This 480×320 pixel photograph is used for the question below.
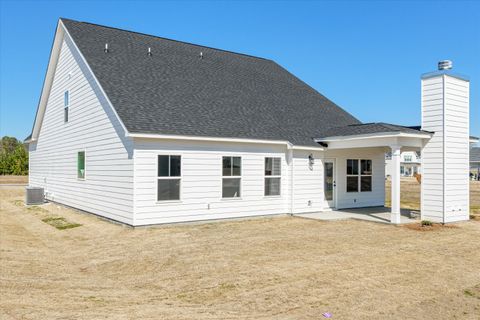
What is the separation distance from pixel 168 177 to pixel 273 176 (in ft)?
14.5

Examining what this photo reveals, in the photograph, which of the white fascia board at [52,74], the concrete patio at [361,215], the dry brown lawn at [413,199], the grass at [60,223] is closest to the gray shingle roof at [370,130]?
the concrete patio at [361,215]

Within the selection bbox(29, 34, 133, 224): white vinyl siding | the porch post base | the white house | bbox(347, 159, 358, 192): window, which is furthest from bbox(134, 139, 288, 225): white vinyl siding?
the porch post base

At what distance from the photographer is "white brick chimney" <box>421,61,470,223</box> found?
14.1 m

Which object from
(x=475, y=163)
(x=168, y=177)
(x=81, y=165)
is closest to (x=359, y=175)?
(x=168, y=177)

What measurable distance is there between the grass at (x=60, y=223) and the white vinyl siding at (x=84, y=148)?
3.50 ft

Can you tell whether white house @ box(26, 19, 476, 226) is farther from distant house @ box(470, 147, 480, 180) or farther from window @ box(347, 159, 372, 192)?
distant house @ box(470, 147, 480, 180)

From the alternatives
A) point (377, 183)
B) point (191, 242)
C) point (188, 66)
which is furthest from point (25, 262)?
point (377, 183)

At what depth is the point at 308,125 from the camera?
17703mm

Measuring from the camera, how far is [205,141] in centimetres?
1356

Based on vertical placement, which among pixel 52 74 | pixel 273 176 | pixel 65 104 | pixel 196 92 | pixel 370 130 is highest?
pixel 52 74

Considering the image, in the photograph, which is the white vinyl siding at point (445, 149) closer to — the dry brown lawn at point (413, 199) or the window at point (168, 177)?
the dry brown lawn at point (413, 199)

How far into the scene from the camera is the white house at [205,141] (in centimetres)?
1298

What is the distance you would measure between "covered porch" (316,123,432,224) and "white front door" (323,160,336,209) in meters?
0.05

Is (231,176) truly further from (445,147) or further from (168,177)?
(445,147)
